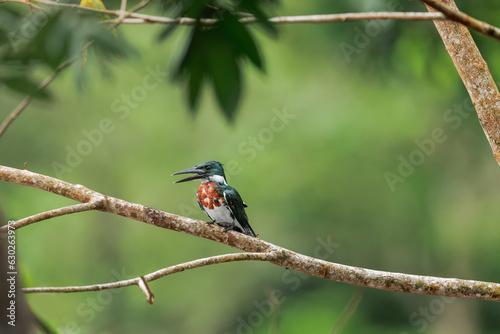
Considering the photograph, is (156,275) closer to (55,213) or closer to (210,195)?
(55,213)

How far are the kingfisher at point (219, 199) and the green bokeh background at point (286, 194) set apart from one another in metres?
4.46

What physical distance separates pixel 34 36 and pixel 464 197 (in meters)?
6.49

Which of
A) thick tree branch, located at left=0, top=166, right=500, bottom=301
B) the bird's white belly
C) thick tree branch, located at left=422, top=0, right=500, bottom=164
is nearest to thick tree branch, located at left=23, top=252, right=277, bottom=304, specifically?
thick tree branch, located at left=0, top=166, right=500, bottom=301

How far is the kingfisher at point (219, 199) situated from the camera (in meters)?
1.50

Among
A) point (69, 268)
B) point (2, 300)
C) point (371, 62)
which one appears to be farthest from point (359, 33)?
point (69, 268)

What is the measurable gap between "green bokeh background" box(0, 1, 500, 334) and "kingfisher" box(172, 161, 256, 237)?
14.6ft

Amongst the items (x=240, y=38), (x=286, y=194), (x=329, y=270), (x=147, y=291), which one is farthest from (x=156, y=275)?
(x=286, y=194)

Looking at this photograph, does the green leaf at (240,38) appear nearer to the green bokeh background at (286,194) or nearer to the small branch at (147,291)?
the small branch at (147,291)

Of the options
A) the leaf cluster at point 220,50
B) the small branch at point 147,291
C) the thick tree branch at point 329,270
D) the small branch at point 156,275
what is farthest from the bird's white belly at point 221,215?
the leaf cluster at point 220,50

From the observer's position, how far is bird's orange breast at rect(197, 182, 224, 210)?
5.15ft

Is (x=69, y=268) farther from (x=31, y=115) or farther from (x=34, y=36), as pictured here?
(x=34, y=36)

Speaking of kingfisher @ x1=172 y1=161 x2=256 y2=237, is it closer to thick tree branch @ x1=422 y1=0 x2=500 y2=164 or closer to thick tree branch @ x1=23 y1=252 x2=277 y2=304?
thick tree branch @ x1=23 y1=252 x2=277 y2=304

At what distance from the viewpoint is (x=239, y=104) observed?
0.72m

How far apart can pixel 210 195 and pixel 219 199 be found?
0.03 m
